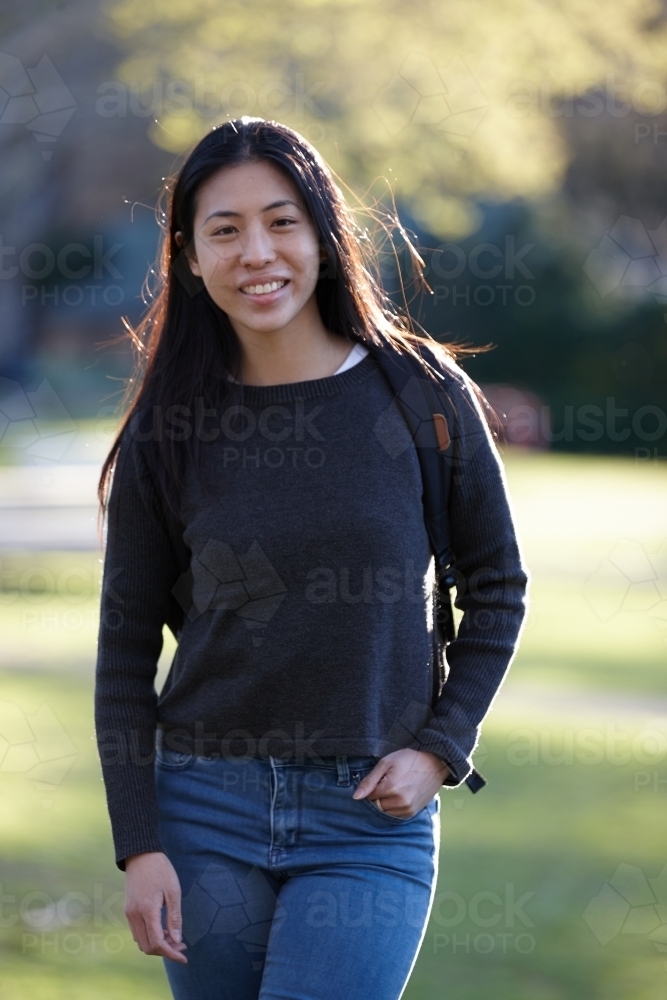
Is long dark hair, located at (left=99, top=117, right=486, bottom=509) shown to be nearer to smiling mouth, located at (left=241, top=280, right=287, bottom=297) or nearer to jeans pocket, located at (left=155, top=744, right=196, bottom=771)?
smiling mouth, located at (left=241, top=280, right=287, bottom=297)

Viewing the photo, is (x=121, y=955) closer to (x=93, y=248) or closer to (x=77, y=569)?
(x=77, y=569)

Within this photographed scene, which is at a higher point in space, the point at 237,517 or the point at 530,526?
the point at 237,517

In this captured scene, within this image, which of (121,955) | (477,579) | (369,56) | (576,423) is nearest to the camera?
(477,579)

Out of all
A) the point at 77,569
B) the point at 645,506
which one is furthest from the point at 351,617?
the point at 645,506

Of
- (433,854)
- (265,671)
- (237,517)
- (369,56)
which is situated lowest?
(433,854)

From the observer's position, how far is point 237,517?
2549 mm

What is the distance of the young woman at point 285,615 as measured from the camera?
2.44 m

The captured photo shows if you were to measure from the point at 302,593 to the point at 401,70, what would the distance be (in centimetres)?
1596

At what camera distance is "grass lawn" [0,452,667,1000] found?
464cm

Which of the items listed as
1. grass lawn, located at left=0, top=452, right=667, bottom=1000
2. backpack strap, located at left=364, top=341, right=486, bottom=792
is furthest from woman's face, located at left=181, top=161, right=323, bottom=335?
grass lawn, located at left=0, top=452, right=667, bottom=1000

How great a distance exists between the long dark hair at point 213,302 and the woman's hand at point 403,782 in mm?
629

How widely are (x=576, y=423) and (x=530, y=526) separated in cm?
1413

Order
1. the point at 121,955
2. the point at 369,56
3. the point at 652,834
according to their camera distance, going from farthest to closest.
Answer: the point at 369,56 < the point at 652,834 < the point at 121,955

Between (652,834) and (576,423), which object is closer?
(652,834)
